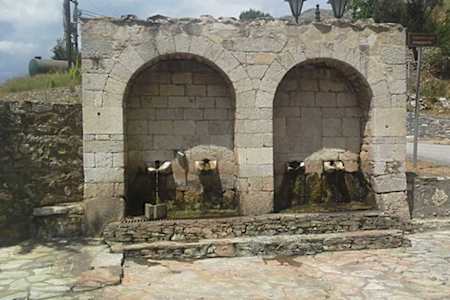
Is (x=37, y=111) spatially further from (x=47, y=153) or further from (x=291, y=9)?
(x=291, y=9)

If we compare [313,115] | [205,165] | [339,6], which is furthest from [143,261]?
[339,6]

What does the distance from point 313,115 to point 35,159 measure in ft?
16.1

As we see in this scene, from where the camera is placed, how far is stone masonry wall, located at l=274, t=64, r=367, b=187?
8.29m

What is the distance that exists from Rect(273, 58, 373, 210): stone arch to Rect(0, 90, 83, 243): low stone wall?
3537 millimetres

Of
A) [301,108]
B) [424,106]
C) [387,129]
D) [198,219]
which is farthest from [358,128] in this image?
[424,106]

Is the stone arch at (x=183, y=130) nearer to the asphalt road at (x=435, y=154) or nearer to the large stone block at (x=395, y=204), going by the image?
the large stone block at (x=395, y=204)

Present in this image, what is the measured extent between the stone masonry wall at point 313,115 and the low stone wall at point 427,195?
1.18 m

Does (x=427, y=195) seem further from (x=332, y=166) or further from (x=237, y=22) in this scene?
(x=237, y=22)

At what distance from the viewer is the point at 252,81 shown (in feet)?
25.0

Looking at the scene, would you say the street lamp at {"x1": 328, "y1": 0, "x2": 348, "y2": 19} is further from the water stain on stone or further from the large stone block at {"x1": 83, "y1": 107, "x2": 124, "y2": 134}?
the water stain on stone

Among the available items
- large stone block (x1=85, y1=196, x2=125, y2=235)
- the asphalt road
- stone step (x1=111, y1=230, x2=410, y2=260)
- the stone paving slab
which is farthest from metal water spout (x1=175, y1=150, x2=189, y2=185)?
the asphalt road

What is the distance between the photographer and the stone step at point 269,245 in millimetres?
6609

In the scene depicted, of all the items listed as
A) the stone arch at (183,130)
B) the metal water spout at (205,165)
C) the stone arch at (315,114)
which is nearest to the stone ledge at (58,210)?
the stone arch at (183,130)

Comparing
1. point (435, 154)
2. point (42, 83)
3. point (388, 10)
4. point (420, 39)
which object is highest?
point (388, 10)
